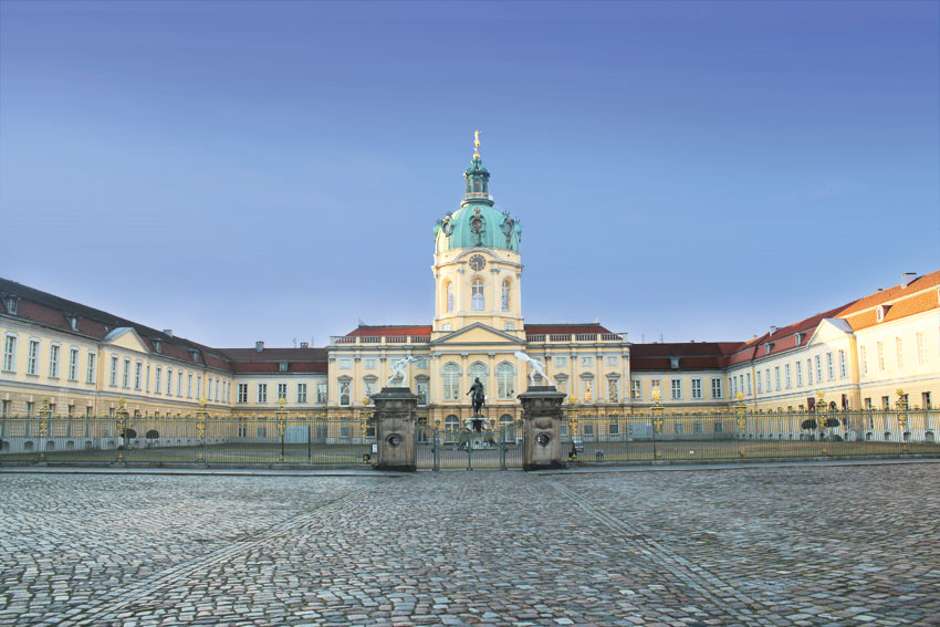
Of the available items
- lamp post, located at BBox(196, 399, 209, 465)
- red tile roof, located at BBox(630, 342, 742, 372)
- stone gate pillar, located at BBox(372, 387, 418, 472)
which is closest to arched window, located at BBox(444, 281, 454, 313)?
red tile roof, located at BBox(630, 342, 742, 372)

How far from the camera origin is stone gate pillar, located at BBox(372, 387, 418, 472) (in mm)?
28812

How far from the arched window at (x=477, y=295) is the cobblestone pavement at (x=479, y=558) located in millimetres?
69122

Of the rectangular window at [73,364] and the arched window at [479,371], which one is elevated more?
the arched window at [479,371]

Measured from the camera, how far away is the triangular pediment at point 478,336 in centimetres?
8638

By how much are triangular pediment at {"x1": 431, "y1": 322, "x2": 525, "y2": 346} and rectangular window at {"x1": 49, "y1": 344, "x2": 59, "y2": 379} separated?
41231mm

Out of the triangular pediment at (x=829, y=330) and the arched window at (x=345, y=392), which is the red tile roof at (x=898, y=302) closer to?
the triangular pediment at (x=829, y=330)

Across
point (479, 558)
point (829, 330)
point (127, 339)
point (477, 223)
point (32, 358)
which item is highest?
point (477, 223)

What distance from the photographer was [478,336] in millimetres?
86688

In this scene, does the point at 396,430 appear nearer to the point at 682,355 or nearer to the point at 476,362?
the point at 476,362

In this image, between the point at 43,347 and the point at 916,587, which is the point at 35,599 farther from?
the point at 43,347

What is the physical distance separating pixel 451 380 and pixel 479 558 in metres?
76.5

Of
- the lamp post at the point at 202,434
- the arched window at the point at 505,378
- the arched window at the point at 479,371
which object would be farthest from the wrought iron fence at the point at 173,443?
the arched window at the point at 505,378

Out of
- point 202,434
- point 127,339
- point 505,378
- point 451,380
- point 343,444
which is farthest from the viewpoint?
point 451,380

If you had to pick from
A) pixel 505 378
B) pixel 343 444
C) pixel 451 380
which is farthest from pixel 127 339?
pixel 505 378
